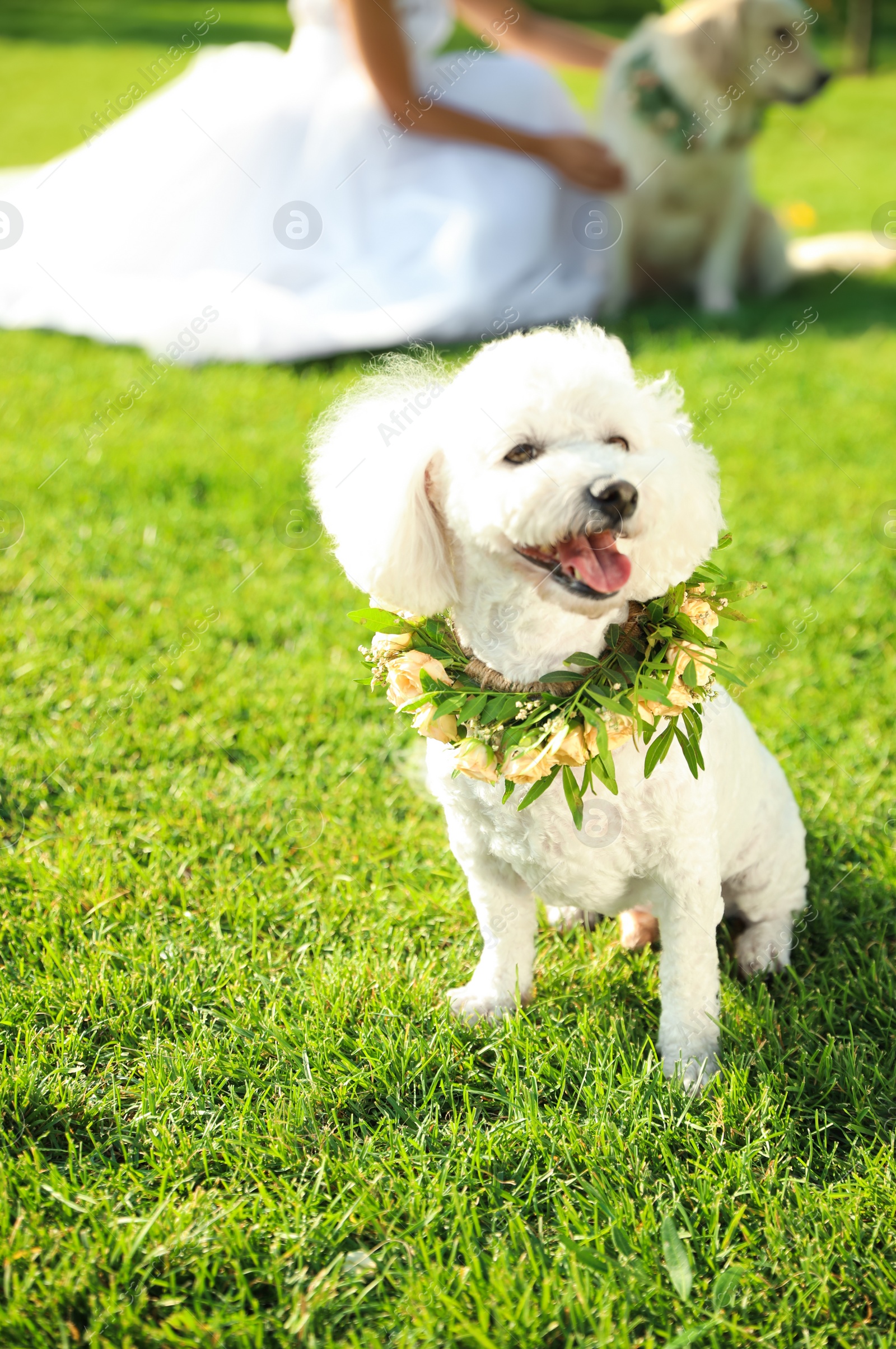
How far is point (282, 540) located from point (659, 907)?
2336mm

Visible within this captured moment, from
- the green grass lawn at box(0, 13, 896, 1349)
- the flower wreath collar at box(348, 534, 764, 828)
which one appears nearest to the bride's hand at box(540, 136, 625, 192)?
the green grass lawn at box(0, 13, 896, 1349)

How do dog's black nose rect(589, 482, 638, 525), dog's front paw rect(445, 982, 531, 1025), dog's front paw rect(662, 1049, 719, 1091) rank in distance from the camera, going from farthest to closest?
1. dog's front paw rect(445, 982, 531, 1025)
2. dog's front paw rect(662, 1049, 719, 1091)
3. dog's black nose rect(589, 482, 638, 525)

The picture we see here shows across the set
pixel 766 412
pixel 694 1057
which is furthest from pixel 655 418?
pixel 766 412

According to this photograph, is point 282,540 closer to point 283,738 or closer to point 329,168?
point 283,738

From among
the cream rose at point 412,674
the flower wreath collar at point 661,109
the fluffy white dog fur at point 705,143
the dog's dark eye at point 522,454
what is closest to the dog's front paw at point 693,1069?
the cream rose at point 412,674

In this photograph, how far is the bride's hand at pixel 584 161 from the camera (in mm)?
5402

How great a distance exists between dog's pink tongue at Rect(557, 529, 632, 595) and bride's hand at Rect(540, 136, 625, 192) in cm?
467

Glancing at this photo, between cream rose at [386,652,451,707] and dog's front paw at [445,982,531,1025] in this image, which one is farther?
dog's front paw at [445,982,531,1025]

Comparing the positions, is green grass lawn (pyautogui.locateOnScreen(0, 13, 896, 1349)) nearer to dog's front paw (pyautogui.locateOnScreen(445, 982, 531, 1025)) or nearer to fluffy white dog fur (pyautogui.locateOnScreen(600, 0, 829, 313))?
dog's front paw (pyautogui.locateOnScreen(445, 982, 531, 1025))

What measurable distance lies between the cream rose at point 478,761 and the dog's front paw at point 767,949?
2.52 ft

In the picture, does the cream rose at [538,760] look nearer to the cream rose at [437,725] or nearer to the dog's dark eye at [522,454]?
the cream rose at [437,725]

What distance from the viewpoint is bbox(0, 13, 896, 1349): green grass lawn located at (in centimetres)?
145

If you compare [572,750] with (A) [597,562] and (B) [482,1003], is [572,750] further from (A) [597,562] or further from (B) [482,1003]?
(B) [482,1003]

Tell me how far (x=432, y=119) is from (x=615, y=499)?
4674mm
